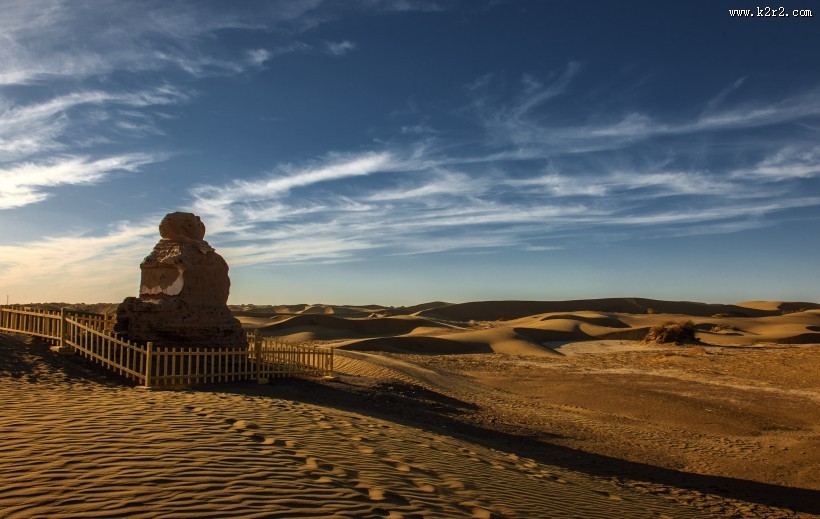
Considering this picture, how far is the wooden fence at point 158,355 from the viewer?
1278 cm

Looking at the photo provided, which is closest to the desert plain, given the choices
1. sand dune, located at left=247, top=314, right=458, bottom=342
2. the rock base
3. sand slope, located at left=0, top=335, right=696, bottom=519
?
sand slope, located at left=0, top=335, right=696, bottom=519

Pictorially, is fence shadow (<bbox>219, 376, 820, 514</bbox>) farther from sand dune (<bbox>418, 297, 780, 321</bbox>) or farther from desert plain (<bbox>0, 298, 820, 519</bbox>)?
sand dune (<bbox>418, 297, 780, 321</bbox>)

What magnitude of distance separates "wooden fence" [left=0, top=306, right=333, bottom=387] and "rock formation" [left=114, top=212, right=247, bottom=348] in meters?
0.33

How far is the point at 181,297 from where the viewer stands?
46.3 feet

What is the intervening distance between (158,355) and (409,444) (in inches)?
259

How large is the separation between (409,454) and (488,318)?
75292 millimetres

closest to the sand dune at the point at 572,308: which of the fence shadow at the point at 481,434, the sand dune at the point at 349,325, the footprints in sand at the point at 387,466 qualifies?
the sand dune at the point at 349,325

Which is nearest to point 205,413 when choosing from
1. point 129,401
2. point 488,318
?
point 129,401

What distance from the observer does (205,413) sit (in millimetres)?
8508

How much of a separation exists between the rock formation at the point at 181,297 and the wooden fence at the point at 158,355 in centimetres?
33

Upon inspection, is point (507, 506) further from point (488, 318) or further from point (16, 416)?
point (488, 318)

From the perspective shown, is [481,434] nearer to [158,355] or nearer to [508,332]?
[158,355]

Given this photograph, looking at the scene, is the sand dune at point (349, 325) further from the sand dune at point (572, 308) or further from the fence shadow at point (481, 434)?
the fence shadow at point (481, 434)

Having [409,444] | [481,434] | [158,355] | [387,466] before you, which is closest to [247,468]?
[387,466]
